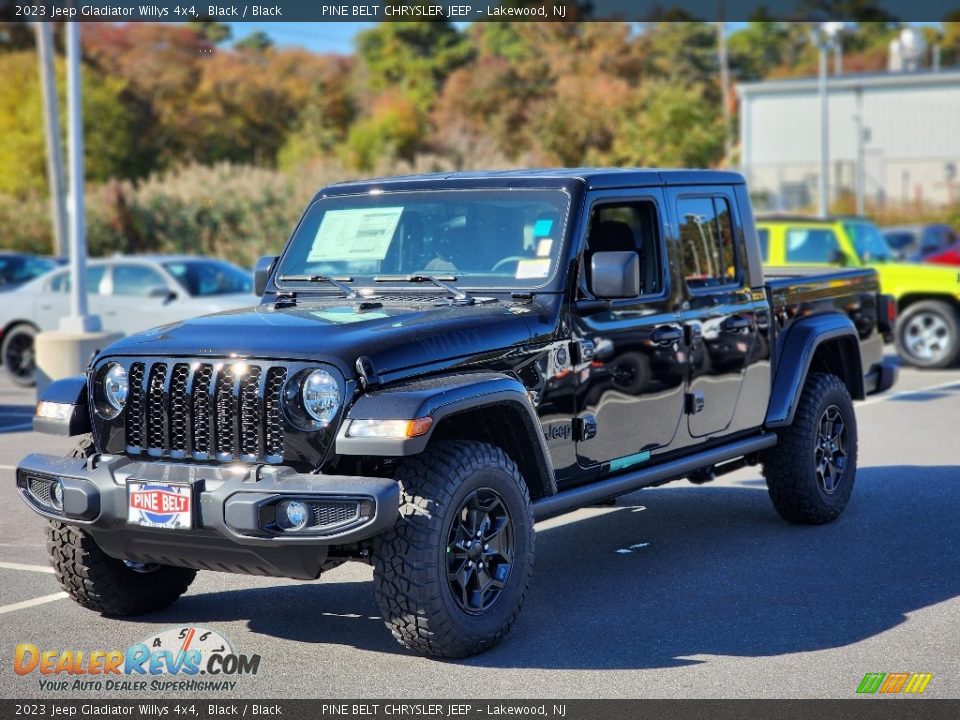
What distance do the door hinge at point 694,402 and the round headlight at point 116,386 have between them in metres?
2.89

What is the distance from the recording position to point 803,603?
20.9 ft

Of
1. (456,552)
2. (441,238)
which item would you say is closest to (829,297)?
(441,238)

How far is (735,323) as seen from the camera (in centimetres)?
749

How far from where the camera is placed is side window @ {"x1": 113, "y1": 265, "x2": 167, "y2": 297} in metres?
16.4

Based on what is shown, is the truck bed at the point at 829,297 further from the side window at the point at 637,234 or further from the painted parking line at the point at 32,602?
the painted parking line at the point at 32,602

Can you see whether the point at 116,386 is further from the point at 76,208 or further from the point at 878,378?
the point at 76,208

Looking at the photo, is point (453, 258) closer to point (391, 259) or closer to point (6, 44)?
point (391, 259)

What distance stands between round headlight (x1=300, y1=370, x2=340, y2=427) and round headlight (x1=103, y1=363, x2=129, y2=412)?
0.87 metres

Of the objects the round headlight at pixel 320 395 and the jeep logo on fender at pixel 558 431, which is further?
the jeep logo on fender at pixel 558 431

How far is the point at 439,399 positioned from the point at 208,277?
11770mm

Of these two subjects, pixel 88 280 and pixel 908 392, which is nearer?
pixel 908 392

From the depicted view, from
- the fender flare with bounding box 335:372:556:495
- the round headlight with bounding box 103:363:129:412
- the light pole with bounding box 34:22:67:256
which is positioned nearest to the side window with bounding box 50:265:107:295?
the light pole with bounding box 34:22:67:256

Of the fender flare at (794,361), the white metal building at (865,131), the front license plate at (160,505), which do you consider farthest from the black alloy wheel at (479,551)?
the white metal building at (865,131)

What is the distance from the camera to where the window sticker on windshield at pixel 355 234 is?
22.2 feet
